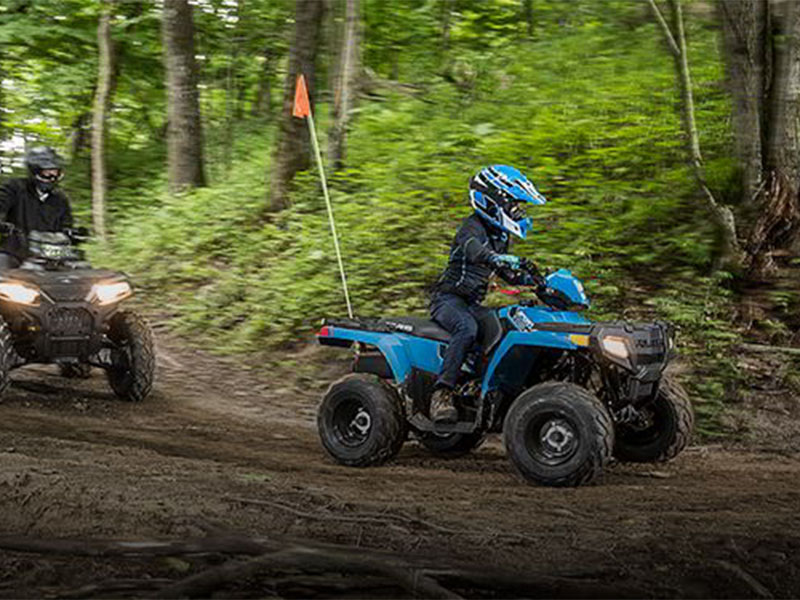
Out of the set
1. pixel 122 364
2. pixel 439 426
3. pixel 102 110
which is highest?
pixel 439 426

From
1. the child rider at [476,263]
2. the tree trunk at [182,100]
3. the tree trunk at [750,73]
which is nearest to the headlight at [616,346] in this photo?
the child rider at [476,263]

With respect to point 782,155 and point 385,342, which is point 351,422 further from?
point 782,155

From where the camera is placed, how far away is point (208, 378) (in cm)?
1084

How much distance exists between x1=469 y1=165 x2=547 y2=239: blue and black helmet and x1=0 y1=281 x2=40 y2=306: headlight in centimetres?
402

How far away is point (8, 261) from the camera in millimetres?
8891

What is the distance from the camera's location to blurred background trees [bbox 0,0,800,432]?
9.68m

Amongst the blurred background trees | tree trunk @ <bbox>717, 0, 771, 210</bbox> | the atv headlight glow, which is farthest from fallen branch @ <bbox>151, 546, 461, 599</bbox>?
tree trunk @ <bbox>717, 0, 771, 210</bbox>

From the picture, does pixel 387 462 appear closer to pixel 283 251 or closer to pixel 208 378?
pixel 208 378

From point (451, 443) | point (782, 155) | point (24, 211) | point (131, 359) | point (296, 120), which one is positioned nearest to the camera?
point (451, 443)

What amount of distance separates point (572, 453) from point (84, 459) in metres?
2.84

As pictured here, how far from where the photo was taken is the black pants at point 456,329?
6.54m

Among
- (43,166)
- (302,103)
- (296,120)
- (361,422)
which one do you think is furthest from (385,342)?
(296,120)

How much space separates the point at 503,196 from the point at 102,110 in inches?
542

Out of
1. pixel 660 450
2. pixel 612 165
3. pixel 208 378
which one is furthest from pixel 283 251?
pixel 660 450
